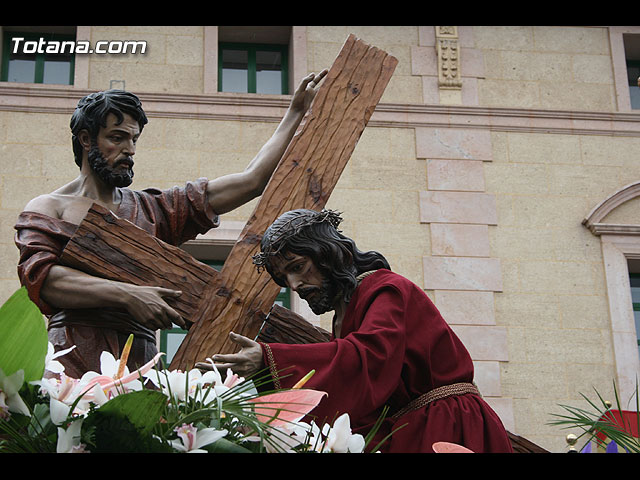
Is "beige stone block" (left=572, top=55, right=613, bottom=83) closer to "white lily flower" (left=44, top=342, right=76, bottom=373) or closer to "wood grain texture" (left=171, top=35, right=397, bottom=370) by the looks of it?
"wood grain texture" (left=171, top=35, right=397, bottom=370)

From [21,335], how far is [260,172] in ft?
8.61

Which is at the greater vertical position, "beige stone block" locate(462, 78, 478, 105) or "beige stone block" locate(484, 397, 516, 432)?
"beige stone block" locate(462, 78, 478, 105)

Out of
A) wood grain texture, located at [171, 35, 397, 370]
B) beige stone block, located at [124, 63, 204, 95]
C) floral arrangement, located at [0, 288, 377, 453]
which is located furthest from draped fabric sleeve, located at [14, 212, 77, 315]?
beige stone block, located at [124, 63, 204, 95]

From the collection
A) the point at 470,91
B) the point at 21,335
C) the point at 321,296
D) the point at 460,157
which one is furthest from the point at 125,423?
the point at 470,91

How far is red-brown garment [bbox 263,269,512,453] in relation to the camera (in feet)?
10.4

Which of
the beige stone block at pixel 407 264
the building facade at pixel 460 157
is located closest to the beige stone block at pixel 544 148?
the building facade at pixel 460 157

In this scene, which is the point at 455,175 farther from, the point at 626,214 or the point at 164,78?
the point at 164,78

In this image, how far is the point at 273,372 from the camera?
3131mm

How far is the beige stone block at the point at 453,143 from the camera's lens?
11141 mm

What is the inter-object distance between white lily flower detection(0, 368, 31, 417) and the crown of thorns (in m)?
1.54

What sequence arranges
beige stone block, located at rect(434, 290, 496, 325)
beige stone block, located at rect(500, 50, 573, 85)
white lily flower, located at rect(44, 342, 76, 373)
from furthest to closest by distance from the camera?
beige stone block, located at rect(500, 50, 573, 85)
beige stone block, located at rect(434, 290, 496, 325)
white lily flower, located at rect(44, 342, 76, 373)
